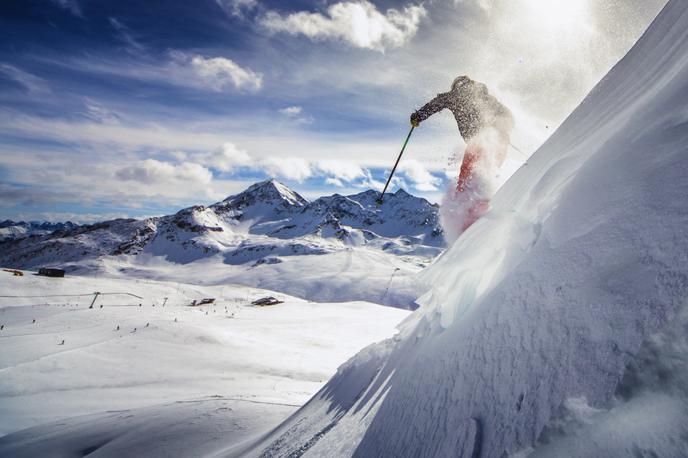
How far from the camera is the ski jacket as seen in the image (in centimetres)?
827

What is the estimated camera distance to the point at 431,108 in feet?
30.7

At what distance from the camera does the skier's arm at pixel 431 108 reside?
29.8ft

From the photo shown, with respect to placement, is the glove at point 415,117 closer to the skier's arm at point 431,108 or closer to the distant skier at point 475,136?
the skier's arm at point 431,108

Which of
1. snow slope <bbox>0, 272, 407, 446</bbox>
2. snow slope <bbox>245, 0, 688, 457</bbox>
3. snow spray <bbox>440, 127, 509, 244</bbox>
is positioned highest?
snow spray <bbox>440, 127, 509, 244</bbox>

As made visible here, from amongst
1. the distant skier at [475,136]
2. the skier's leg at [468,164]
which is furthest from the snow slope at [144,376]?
the skier's leg at [468,164]

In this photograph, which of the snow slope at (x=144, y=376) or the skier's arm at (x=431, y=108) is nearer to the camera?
the snow slope at (x=144, y=376)

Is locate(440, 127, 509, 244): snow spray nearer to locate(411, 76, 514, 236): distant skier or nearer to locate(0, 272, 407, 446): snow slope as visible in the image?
locate(411, 76, 514, 236): distant skier

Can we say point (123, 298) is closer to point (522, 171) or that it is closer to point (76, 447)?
point (76, 447)

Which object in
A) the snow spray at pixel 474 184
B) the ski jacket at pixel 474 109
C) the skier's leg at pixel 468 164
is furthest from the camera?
the ski jacket at pixel 474 109

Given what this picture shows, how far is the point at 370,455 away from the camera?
2.64 meters

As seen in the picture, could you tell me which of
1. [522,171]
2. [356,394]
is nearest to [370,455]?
[356,394]

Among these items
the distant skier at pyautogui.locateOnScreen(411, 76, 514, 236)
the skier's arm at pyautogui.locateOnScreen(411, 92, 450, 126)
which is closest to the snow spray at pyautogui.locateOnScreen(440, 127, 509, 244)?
the distant skier at pyautogui.locateOnScreen(411, 76, 514, 236)

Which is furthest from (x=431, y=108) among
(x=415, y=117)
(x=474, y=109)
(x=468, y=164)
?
(x=468, y=164)

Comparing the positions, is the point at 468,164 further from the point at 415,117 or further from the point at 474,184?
the point at 415,117
